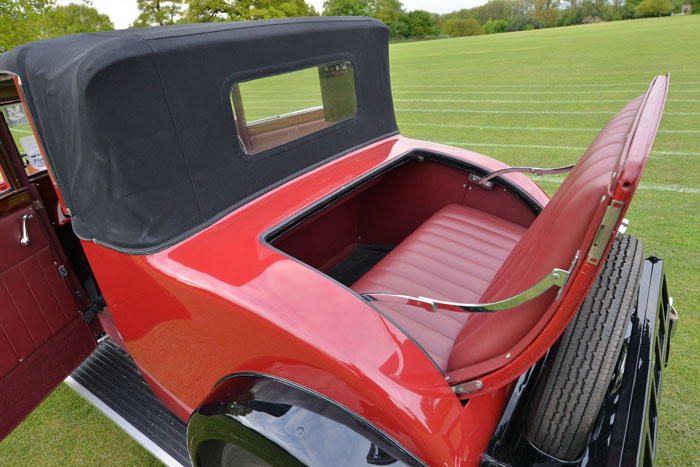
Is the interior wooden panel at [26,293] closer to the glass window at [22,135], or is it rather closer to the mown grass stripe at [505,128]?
the glass window at [22,135]

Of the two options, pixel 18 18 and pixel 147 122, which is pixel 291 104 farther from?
pixel 18 18

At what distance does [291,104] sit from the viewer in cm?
216

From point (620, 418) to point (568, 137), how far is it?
671cm

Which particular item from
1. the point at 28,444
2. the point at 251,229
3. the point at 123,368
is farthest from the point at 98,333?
the point at 251,229

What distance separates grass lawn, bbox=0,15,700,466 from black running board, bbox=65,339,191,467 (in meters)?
0.23

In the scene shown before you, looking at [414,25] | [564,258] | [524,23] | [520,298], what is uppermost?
[414,25]

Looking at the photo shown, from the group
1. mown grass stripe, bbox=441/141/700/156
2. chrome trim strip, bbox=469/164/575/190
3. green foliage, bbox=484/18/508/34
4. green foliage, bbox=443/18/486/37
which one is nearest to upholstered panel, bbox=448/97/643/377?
chrome trim strip, bbox=469/164/575/190

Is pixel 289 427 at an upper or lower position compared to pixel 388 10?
lower

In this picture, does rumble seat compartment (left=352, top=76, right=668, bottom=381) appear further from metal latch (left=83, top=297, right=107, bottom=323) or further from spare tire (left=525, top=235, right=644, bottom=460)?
metal latch (left=83, top=297, right=107, bottom=323)

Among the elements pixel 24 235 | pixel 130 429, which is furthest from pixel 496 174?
pixel 24 235

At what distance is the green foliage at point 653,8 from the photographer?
4719 cm

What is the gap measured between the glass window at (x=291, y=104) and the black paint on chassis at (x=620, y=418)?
57.4 inches

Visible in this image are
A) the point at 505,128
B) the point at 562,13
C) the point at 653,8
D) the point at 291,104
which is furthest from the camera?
the point at 562,13

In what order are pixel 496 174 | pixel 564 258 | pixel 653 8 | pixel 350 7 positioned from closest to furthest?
pixel 564 258 → pixel 496 174 → pixel 350 7 → pixel 653 8
